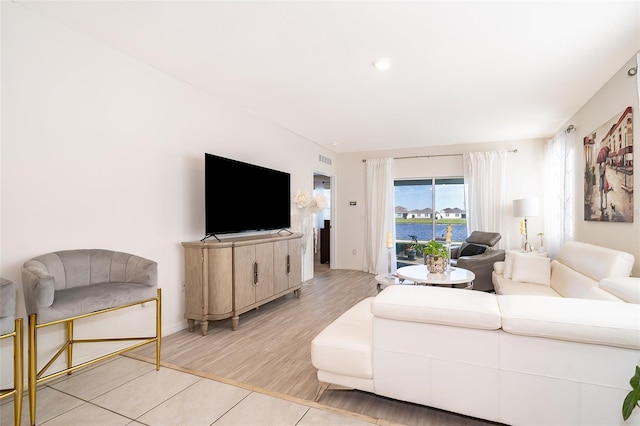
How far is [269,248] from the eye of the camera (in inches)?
150

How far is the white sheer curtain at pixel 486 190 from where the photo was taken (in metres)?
5.63

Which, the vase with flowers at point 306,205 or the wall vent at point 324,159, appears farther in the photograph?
the wall vent at point 324,159

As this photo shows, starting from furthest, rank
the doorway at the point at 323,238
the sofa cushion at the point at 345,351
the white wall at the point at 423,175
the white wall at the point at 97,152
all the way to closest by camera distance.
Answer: the doorway at the point at 323,238, the white wall at the point at 423,175, the white wall at the point at 97,152, the sofa cushion at the point at 345,351

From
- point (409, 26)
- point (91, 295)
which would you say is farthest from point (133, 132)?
point (409, 26)

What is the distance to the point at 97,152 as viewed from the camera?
2498 mm

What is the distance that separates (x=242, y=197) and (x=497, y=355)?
2.89 m

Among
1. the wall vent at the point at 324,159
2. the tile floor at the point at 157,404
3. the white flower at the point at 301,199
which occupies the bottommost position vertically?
the tile floor at the point at 157,404

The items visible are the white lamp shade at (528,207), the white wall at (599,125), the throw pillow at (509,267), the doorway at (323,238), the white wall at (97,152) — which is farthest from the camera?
the doorway at (323,238)

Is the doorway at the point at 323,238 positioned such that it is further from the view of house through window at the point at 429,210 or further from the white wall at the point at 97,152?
the white wall at the point at 97,152

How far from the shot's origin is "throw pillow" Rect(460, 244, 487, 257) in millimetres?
4992

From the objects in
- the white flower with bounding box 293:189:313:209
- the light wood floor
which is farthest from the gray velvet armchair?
the white flower with bounding box 293:189:313:209

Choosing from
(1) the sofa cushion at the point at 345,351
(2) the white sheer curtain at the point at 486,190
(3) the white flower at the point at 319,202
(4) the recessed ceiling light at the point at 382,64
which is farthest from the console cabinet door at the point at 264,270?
(2) the white sheer curtain at the point at 486,190

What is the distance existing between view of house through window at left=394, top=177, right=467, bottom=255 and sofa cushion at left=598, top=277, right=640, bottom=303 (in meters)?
3.90

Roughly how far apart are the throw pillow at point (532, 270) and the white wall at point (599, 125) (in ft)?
1.79
